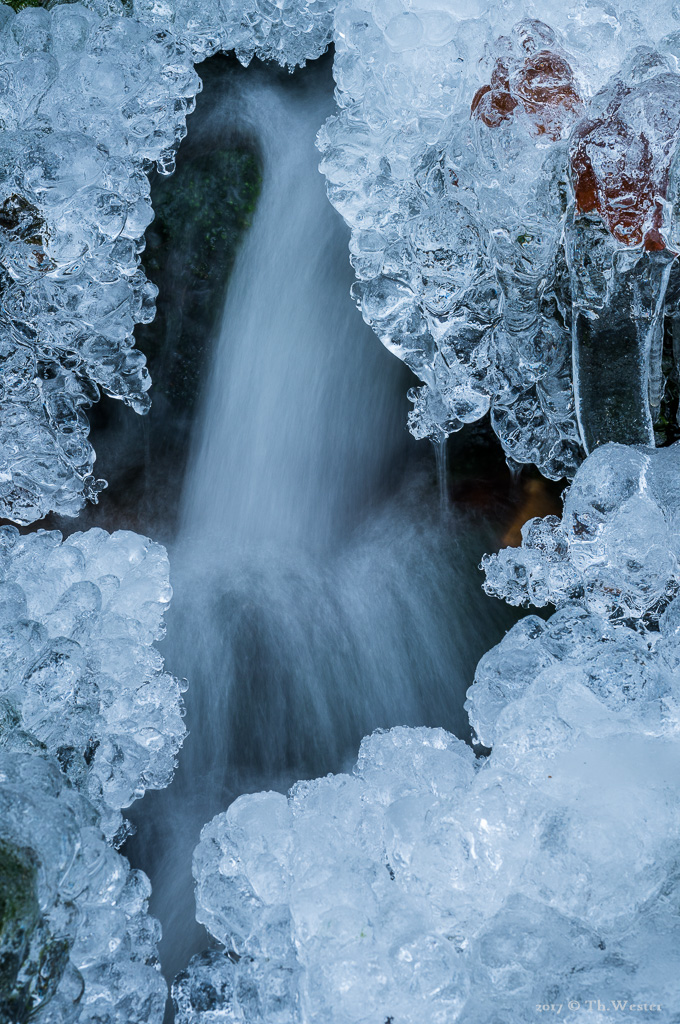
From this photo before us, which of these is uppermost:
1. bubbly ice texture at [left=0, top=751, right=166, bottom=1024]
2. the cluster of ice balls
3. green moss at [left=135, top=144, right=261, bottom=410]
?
the cluster of ice balls

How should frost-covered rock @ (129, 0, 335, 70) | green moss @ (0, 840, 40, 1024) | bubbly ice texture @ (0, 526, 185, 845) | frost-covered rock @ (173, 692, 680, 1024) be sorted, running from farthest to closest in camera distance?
frost-covered rock @ (129, 0, 335, 70) → bubbly ice texture @ (0, 526, 185, 845) → frost-covered rock @ (173, 692, 680, 1024) → green moss @ (0, 840, 40, 1024)

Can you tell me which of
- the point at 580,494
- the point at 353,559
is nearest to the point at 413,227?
the point at 580,494

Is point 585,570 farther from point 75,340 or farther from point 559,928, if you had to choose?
point 75,340

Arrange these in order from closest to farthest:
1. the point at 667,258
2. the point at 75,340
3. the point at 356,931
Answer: the point at 356,931, the point at 667,258, the point at 75,340

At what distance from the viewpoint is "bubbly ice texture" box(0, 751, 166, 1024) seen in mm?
1259

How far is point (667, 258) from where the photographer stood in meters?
1.66

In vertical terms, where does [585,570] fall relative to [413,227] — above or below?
below

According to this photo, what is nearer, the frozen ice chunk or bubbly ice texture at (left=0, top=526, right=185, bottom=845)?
bubbly ice texture at (left=0, top=526, right=185, bottom=845)

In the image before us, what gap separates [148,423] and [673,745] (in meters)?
1.55

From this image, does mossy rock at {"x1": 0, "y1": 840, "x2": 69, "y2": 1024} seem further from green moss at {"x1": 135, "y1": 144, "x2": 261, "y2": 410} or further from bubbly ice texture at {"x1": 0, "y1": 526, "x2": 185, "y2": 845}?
green moss at {"x1": 135, "y1": 144, "x2": 261, "y2": 410}

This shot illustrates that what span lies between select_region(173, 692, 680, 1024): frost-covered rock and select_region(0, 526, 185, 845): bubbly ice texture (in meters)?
0.34

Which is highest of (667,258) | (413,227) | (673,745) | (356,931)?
(667,258)

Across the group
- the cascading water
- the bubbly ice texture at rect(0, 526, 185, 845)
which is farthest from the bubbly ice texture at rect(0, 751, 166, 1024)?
the cascading water

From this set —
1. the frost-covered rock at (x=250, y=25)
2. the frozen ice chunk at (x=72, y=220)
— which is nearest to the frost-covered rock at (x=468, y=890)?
the frozen ice chunk at (x=72, y=220)
